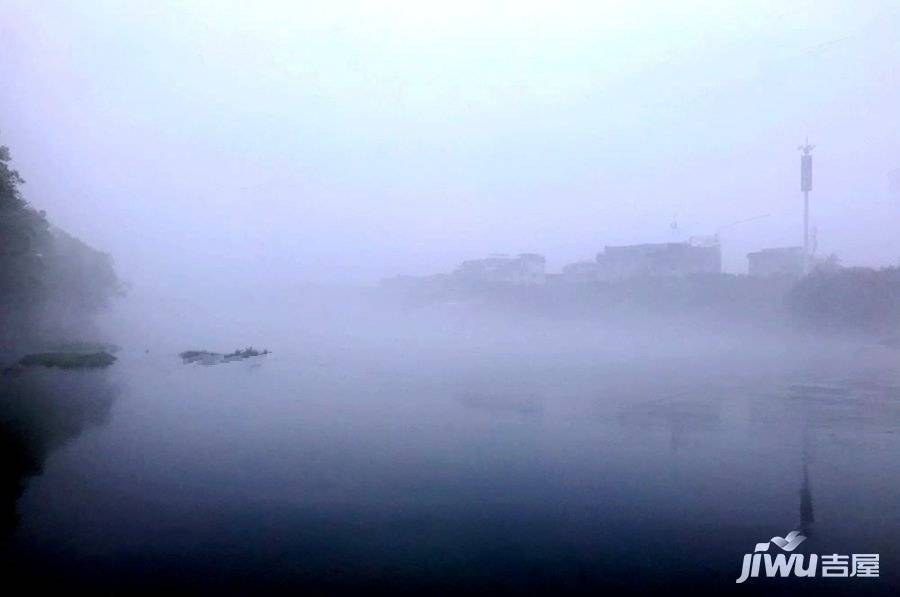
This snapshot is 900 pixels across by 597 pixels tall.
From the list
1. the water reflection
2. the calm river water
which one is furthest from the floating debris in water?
the calm river water

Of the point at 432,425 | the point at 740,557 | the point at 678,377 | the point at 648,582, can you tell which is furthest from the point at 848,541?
the point at 678,377

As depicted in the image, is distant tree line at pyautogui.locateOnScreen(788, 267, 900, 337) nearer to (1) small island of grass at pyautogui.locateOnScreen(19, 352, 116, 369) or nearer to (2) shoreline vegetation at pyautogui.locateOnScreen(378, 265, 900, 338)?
(2) shoreline vegetation at pyautogui.locateOnScreen(378, 265, 900, 338)

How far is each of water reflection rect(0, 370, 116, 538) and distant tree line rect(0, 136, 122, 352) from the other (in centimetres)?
251

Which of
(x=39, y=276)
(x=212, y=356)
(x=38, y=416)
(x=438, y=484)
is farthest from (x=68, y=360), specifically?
(x=438, y=484)

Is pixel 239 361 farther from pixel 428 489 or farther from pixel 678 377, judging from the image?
pixel 428 489

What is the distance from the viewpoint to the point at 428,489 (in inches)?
243

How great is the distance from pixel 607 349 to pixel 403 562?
57.1ft

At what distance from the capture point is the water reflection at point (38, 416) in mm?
6266

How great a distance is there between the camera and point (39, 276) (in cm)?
1550

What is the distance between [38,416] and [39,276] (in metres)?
7.93

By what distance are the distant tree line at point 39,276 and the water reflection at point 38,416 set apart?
8.25 ft

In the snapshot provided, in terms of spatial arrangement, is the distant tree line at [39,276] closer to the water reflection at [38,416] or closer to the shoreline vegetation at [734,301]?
the water reflection at [38,416]

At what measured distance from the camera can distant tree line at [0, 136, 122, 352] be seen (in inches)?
525

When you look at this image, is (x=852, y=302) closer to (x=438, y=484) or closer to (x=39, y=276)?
(x=438, y=484)
